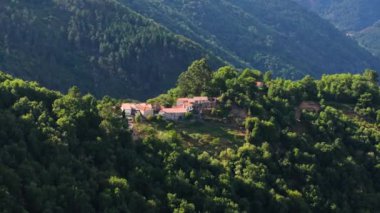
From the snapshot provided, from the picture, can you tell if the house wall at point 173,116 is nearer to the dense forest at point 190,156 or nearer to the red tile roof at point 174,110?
the red tile roof at point 174,110

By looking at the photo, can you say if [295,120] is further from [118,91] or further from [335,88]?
[118,91]

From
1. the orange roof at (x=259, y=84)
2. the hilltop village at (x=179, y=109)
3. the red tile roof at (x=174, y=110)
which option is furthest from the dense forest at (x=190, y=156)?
the red tile roof at (x=174, y=110)

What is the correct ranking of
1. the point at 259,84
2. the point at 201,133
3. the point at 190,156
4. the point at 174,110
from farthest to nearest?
1. the point at 259,84
2. the point at 174,110
3. the point at 201,133
4. the point at 190,156

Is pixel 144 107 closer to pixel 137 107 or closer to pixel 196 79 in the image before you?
pixel 137 107

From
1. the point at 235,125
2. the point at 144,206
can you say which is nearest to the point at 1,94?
the point at 144,206

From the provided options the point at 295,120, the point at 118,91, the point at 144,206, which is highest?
the point at 295,120

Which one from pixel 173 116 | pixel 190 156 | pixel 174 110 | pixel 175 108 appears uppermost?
pixel 190 156

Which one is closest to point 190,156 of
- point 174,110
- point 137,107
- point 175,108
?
point 174,110
